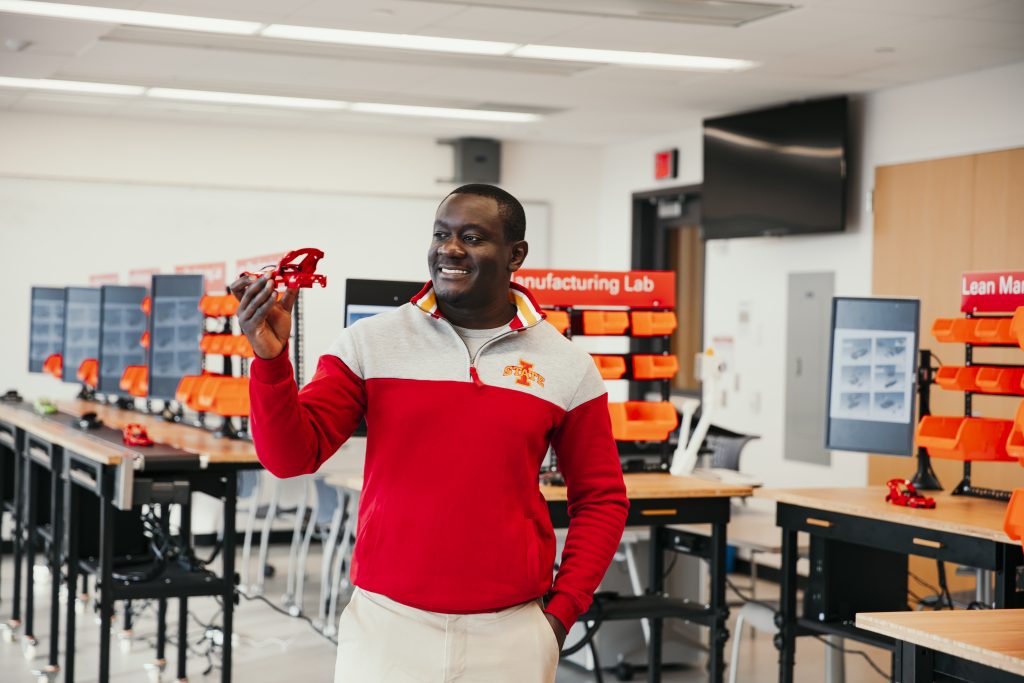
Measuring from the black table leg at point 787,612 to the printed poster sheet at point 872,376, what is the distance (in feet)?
1.93

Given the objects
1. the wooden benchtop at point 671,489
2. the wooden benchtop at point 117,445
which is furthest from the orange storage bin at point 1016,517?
the wooden benchtop at point 117,445

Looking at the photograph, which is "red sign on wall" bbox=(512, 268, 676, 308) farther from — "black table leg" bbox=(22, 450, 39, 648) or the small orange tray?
"black table leg" bbox=(22, 450, 39, 648)

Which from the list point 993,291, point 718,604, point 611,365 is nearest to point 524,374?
point 718,604

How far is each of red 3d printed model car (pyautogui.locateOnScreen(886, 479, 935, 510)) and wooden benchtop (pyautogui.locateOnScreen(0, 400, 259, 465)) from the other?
7.43 feet

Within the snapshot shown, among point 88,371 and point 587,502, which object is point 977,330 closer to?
point 587,502

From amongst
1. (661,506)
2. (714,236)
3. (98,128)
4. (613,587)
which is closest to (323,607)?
(613,587)

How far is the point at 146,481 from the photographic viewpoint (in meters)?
4.55

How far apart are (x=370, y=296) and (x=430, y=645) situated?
8.92 ft

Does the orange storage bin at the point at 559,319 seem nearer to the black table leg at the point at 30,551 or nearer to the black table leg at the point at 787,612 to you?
the black table leg at the point at 787,612

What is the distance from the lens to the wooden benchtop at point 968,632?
244cm

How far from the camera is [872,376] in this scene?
484 centimetres

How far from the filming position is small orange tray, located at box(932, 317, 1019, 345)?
4.47m

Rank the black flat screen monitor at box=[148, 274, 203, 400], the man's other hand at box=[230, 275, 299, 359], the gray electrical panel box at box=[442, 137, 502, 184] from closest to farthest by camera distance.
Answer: the man's other hand at box=[230, 275, 299, 359]
the black flat screen monitor at box=[148, 274, 203, 400]
the gray electrical panel box at box=[442, 137, 502, 184]

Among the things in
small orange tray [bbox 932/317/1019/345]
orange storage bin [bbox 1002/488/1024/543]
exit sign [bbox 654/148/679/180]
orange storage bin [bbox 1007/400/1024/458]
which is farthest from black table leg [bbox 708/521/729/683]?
exit sign [bbox 654/148/679/180]
